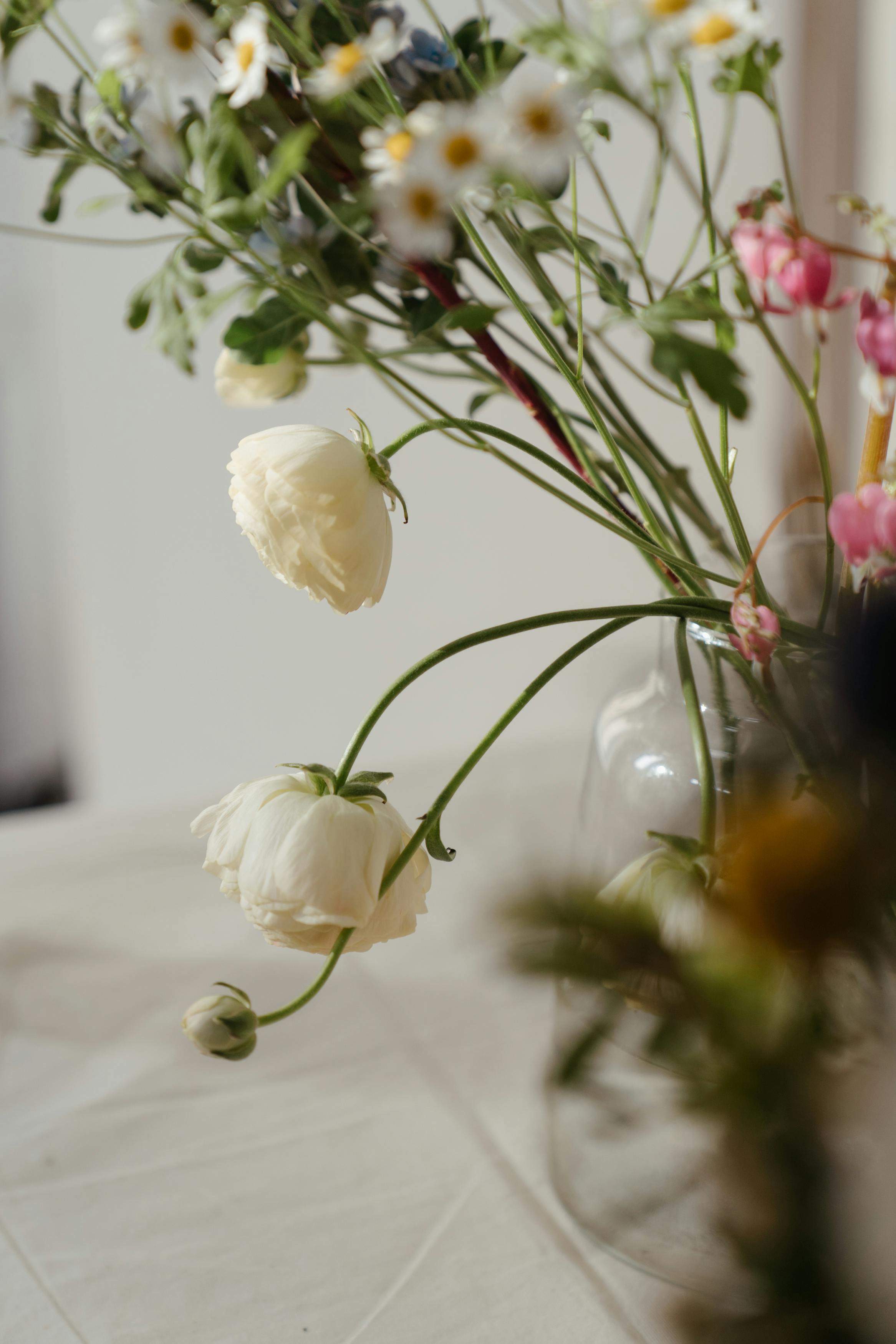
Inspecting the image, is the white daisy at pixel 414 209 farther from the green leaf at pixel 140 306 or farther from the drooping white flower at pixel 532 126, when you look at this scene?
the green leaf at pixel 140 306

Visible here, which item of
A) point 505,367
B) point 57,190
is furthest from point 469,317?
point 57,190

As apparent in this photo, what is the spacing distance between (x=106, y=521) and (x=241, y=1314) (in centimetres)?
79

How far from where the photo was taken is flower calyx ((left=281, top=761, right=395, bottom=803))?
0.25 meters

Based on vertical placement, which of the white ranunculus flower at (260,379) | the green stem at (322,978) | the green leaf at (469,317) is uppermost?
the green leaf at (469,317)

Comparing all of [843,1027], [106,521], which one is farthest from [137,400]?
[843,1027]

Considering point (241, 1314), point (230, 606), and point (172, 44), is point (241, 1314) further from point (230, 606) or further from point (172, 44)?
point (230, 606)

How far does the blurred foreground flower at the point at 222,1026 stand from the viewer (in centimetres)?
24

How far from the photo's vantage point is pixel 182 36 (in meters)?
0.22

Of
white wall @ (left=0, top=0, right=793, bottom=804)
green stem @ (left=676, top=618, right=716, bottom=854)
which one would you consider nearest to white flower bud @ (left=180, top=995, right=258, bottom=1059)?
green stem @ (left=676, top=618, right=716, bottom=854)

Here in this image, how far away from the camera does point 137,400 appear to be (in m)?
0.96

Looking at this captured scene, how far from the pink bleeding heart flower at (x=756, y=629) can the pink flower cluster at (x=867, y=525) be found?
0.10ft

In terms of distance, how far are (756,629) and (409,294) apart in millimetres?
177

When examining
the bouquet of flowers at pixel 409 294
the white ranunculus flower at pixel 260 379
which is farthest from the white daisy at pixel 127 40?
the white ranunculus flower at pixel 260 379

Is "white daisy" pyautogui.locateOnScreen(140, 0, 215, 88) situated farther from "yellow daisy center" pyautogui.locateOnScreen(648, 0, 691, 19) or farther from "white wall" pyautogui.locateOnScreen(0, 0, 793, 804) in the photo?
"white wall" pyautogui.locateOnScreen(0, 0, 793, 804)
